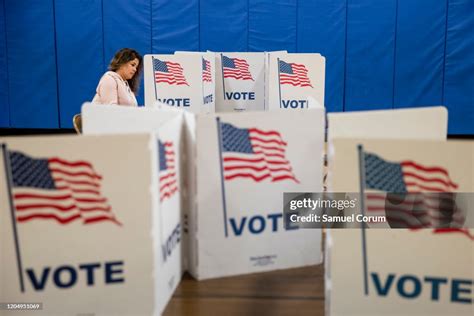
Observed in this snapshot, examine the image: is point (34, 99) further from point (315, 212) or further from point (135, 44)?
point (315, 212)

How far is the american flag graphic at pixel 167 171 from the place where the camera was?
135cm

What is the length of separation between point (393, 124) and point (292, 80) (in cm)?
222

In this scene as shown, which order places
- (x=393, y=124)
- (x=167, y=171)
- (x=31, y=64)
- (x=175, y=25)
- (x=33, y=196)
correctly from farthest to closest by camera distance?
(x=31, y=64)
(x=175, y=25)
(x=393, y=124)
(x=167, y=171)
(x=33, y=196)

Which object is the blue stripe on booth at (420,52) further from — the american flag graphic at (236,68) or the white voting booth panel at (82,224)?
the white voting booth panel at (82,224)

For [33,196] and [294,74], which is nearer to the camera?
[33,196]

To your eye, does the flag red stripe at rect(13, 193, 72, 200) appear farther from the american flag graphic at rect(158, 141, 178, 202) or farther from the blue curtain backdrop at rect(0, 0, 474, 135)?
the blue curtain backdrop at rect(0, 0, 474, 135)

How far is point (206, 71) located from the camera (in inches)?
160

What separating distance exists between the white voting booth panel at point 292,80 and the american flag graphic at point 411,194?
2426mm

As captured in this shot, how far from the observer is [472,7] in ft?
24.0

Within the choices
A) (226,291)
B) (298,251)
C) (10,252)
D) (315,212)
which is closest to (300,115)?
(315,212)

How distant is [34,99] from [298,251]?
7.05 meters

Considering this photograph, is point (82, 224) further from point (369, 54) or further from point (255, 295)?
point (369, 54)

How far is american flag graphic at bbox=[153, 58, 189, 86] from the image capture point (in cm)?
355

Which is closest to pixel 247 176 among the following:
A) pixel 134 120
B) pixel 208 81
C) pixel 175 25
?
pixel 134 120
